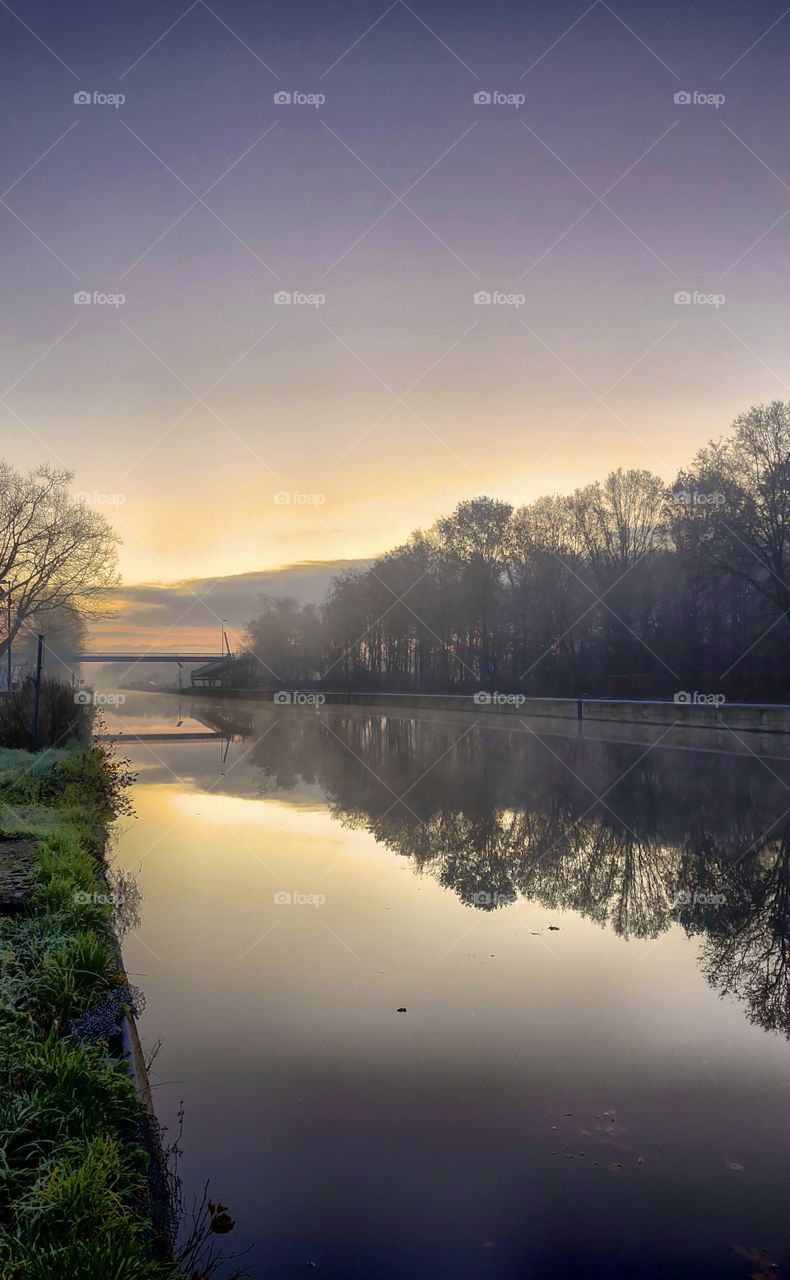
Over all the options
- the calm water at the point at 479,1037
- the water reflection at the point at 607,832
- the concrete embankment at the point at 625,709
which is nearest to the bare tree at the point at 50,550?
the concrete embankment at the point at 625,709

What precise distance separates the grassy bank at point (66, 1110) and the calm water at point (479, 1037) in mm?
604

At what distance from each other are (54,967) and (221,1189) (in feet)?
7.16

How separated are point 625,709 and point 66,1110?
29.9 m

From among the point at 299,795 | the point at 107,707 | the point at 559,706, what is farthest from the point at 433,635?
the point at 299,795

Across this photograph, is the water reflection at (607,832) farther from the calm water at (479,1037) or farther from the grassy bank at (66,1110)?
the grassy bank at (66,1110)

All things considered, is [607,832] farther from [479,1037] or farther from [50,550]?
[50,550]

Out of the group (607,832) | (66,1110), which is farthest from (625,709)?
(66,1110)

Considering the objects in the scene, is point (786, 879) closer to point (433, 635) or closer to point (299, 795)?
point (299, 795)

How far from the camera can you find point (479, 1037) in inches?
250

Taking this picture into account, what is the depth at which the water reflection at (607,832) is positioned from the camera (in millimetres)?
9102

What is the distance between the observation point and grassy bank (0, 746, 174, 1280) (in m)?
3.46

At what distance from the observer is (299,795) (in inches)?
747

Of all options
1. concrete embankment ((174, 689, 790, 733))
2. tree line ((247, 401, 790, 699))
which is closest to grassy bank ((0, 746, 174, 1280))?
concrete embankment ((174, 689, 790, 733))

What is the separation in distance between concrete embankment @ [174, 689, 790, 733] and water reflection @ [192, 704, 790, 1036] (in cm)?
137
